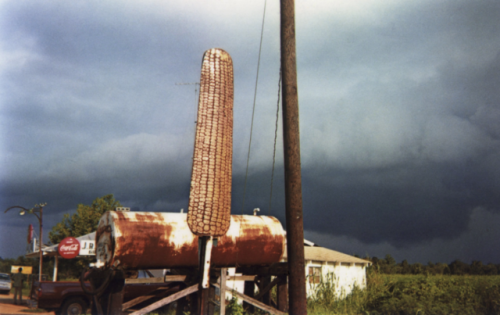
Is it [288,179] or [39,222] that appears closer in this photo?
[288,179]

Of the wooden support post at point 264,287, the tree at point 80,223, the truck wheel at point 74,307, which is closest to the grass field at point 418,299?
the wooden support post at point 264,287

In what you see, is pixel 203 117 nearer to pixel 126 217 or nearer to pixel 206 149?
→ pixel 206 149

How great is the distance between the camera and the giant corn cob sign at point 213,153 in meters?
6.43

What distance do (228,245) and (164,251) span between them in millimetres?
1937

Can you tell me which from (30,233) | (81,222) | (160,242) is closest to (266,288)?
(160,242)

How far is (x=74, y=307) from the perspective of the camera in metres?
15.7

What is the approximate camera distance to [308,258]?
2411 centimetres

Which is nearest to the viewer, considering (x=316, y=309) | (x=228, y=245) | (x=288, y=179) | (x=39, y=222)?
(x=288, y=179)

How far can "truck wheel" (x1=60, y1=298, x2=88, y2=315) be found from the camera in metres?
15.6

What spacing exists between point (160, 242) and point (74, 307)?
6.60 metres

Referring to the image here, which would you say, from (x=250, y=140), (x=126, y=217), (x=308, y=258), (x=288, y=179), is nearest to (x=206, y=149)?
(x=288, y=179)

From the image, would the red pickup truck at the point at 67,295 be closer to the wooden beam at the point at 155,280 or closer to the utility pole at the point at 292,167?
the wooden beam at the point at 155,280

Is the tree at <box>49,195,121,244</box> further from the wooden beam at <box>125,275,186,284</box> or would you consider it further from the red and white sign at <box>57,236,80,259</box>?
the wooden beam at <box>125,275,186,284</box>

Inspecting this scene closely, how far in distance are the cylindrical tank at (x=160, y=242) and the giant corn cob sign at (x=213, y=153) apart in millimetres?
4304
